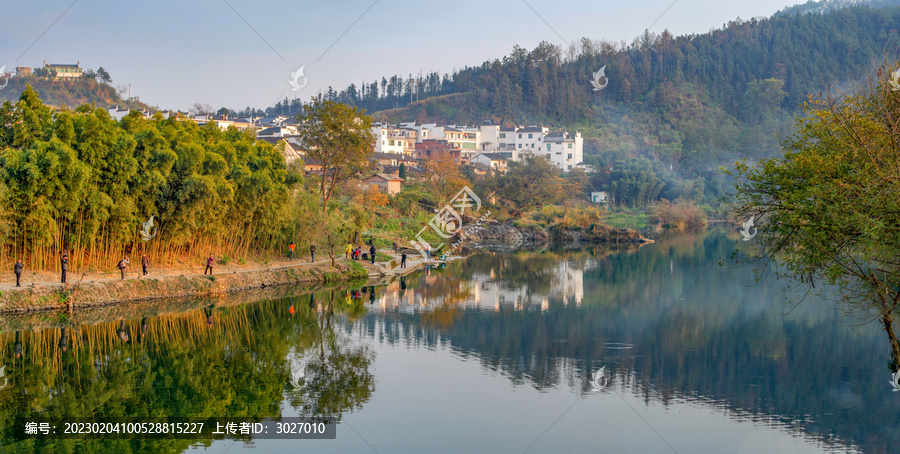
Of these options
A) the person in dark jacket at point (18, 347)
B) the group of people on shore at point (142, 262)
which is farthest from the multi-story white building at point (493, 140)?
the person in dark jacket at point (18, 347)

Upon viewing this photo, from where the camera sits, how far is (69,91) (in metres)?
111

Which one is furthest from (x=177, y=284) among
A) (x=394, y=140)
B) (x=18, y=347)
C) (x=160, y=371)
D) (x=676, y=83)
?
(x=676, y=83)

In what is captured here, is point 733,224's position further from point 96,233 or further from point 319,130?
point 96,233

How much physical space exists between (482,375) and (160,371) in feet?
24.0

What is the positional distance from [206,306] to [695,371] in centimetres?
1607

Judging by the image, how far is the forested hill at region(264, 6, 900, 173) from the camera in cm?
11112

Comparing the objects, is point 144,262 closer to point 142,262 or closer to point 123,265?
point 142,262

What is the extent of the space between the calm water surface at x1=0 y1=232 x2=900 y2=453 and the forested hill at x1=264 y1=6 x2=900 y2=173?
81.2 metres

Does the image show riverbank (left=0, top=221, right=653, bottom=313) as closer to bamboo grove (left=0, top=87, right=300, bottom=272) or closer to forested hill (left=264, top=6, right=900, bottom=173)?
bamboo grove (left=0, top=87, right=300, bottom=272)

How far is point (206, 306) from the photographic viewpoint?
79.5ft

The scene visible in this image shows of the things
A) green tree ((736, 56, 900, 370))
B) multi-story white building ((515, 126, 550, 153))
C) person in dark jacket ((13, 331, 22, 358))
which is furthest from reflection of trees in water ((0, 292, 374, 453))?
multi-story white building ((515, 126, 550, 153))

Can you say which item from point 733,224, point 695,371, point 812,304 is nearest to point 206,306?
point 695,371

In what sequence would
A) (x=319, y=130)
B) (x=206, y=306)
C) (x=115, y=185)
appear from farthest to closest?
(x=319, y=130)
(x=206, y=306)
(x=115, y=185)

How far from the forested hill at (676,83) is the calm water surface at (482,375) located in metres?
81.2
